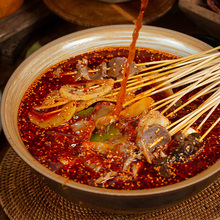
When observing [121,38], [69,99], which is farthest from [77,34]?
[69,99]

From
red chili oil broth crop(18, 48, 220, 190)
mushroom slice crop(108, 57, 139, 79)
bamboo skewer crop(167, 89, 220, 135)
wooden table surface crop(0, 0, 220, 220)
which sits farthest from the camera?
wooden table surface crop(0, 0, 220, 220)

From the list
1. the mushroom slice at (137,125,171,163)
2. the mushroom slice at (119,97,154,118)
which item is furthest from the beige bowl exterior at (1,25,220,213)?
the mushroom slice at (119,97,154,118)

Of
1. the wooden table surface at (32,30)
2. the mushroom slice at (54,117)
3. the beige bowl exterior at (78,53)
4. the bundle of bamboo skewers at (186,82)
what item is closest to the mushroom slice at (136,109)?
the bundle of bamboo skewers at (186,82)

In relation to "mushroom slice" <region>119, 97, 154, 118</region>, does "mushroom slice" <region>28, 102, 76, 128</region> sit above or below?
below

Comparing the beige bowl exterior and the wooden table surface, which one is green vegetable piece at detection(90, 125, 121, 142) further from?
the wooden table surface

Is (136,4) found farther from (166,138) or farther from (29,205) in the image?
(29,205)

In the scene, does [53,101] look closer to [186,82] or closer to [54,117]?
[54,117]

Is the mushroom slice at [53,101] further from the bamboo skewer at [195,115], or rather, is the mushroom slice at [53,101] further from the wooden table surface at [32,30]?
the wooden table surface at [32,30]
